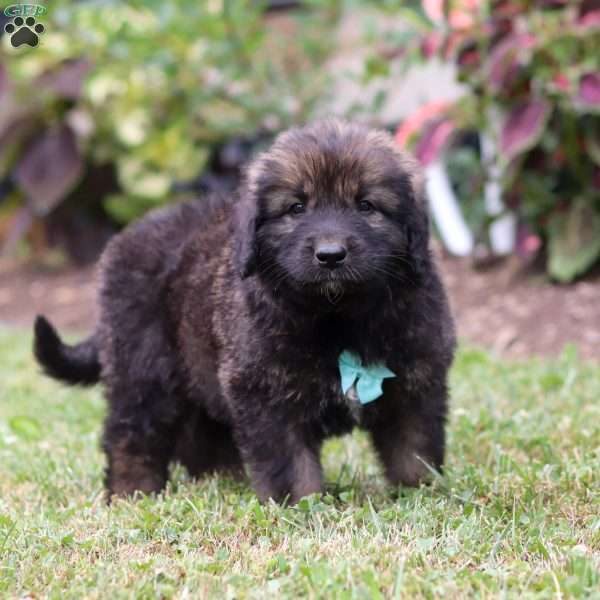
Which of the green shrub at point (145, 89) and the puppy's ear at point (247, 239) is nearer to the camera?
the puppy's ear at point (247, 239)

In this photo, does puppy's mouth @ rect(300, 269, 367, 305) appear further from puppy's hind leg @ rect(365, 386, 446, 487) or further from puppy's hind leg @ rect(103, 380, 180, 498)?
puppy's hind leg @ rect(103, 380, 180, 498)

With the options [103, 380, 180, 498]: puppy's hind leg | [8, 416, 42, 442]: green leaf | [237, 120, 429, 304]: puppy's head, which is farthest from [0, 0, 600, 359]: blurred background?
[237, 120, 429, 304]: puppy's head

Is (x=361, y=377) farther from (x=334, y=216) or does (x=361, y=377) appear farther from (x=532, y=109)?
(x=532, y=109)

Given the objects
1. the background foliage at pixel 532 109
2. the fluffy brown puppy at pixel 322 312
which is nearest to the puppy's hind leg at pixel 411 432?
the fluffy brown puppy at pixel 322 312

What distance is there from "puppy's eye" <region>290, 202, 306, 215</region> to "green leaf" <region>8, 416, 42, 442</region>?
7.22 feet

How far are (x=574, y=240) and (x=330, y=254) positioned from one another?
13.4ft

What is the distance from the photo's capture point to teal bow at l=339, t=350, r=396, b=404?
3.57 meters

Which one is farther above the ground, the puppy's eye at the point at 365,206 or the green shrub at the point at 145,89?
the puppy's eye at the point at 365,206

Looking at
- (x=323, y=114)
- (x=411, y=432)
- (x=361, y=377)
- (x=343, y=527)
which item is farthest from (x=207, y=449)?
(x=323, y=114)

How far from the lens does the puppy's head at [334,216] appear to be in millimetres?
3408

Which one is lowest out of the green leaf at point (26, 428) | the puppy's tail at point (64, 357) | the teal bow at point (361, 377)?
the green leaf at point (26, 428)

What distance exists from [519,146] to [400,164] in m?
3.22

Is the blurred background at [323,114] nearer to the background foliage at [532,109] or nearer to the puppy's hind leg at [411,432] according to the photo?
the background foliage at [532,109]

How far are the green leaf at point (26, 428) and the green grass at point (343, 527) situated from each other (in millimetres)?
120
